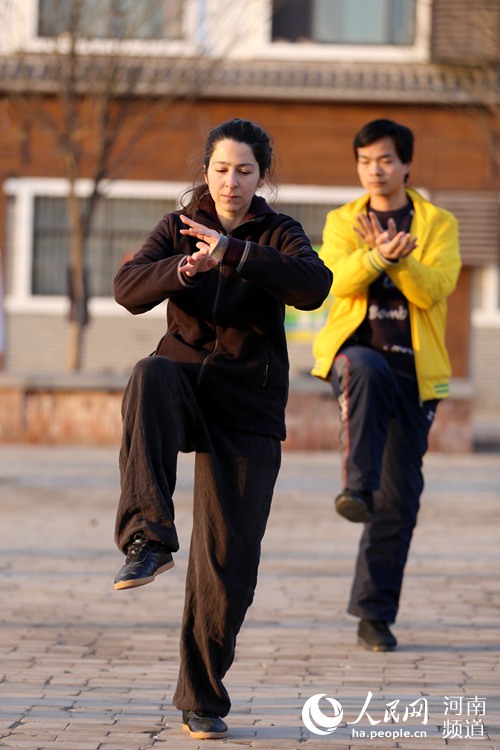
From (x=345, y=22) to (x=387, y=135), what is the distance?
1741 centimetres

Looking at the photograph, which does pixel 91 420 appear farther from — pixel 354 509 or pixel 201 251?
pixel 201 251

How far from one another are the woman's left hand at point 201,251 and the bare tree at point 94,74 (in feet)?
42.8

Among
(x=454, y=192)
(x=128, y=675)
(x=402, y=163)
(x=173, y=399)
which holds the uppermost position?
(x=454, y=192)

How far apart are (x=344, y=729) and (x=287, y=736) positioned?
20cm

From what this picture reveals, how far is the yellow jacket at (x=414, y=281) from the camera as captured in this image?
6.22 m

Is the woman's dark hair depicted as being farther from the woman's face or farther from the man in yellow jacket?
the man in yellow jacket

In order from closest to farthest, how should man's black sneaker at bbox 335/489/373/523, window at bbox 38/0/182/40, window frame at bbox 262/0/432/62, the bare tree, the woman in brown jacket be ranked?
the woman in brown jacket → man's black sneaker at bbox 335/489/373/523 → the bare tree → window at bbox 38/0/182/40 → window frame at bbox 262/0/432/62

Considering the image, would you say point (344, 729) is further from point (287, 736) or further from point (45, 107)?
point (45, 107)

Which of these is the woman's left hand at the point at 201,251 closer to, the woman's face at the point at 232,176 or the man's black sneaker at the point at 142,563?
the woman's face at the point at 232,176

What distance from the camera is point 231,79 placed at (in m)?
22.5

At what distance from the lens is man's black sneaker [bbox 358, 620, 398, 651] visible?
6.30 m

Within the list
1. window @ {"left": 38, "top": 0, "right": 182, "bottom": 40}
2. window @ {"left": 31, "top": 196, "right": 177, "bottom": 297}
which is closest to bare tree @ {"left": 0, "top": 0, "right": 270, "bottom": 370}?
window @ {"left": 38, "top": 0, "right": 182, "bottom": 40}

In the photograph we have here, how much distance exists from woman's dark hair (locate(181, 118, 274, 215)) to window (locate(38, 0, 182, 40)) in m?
13.1

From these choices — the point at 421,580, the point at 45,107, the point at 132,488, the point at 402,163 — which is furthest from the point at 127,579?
the point at 45,107
